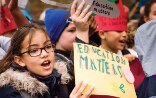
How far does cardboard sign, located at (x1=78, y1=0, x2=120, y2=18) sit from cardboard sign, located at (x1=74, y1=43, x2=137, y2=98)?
11.8 inches

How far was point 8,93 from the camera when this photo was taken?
320 cm

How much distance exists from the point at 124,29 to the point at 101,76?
1381 mm

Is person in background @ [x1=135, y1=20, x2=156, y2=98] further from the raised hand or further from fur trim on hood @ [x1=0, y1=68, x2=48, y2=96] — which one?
fur trim on hood @ [x1=0, y1=68, x2=48, y2=96]

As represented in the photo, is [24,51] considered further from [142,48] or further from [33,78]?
[142,48]

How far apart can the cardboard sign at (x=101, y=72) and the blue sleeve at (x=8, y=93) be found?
16.0 inches

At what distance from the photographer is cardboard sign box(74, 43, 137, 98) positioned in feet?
11.0

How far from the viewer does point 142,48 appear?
3.79 metres

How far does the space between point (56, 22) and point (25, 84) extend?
133 cm

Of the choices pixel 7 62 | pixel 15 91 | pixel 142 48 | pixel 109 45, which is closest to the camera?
pixel 15 91

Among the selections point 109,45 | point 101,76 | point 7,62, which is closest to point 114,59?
point 101,76

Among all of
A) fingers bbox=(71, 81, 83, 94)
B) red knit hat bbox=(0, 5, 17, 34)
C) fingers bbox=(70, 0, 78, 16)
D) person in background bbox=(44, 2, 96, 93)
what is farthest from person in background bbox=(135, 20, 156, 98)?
red knit hat bbox=(0, 5, 17, 34)

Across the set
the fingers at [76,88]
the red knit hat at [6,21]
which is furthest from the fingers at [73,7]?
the red knit hat at [6,21]

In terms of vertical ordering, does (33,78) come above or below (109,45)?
above

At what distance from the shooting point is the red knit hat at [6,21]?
181 inches
